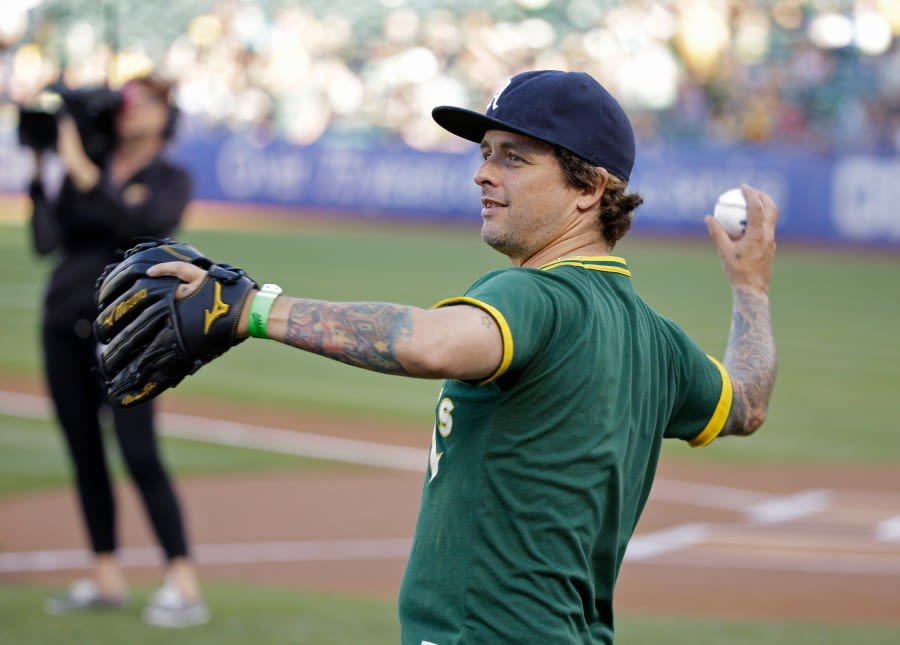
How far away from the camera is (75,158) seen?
21.3 feet

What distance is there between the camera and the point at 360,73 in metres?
→ 33.6

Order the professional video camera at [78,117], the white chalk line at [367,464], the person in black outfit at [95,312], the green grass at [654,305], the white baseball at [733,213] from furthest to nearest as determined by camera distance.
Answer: the green grass at [654,305] < the white chalk line at [367,464] < the professional video camera at [78,117] < the person in black outfit at [95,312] < the white baseball at [733,213]

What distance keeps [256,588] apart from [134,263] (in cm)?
471

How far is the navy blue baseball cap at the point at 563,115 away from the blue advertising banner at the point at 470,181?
21.0 meters

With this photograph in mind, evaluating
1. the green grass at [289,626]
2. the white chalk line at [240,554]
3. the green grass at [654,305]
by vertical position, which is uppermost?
the green grass at [289,626]

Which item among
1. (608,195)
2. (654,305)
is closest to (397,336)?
(608,195)

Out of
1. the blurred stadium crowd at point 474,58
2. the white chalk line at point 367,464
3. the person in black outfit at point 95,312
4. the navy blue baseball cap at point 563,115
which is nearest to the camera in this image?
the navy blue baseball cap at point 563,115

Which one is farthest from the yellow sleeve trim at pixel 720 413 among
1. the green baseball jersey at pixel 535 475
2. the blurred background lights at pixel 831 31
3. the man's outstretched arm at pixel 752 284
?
the blurred background lights at pixel 831 31

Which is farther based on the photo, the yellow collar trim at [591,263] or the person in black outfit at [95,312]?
the person in black outfit at [95,312]

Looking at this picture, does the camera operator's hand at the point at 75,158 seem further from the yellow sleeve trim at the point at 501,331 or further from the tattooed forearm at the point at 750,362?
the yellow sleeve trim at the point at 501,331

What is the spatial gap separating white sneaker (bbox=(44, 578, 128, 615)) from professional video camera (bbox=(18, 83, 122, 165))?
2095 mm

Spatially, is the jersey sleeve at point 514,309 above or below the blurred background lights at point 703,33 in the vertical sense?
below

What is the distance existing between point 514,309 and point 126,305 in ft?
2.53

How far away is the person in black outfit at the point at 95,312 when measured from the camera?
6.22 meters
